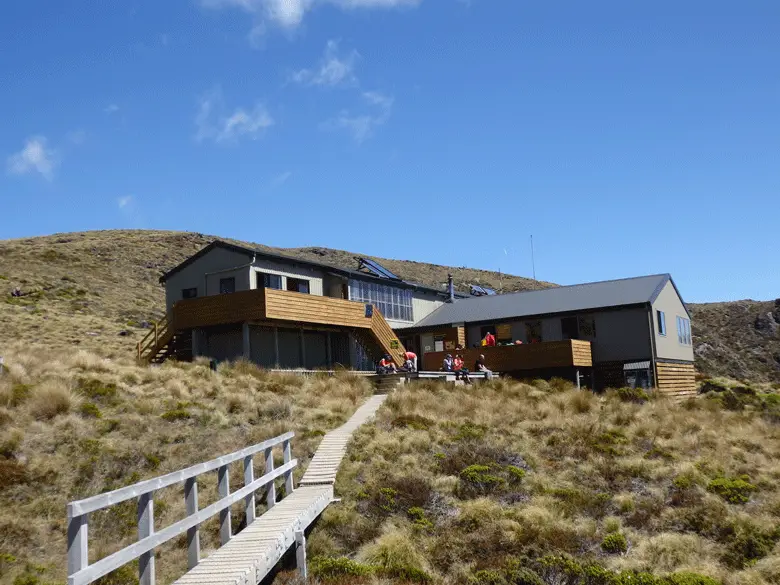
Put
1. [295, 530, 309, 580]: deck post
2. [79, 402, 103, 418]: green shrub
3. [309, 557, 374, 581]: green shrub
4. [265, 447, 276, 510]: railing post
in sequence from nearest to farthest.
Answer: [295, 530, 309, 580]: deck post → [309, 557, 374, 581]: green shrub → [265, 447, 276, 510]: railing post → [79, 402, 103, 418]: green shrub

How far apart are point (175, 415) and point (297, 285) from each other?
1602 centimetres

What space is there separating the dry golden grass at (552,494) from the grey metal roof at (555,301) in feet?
43.7

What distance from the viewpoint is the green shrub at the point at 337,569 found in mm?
13266

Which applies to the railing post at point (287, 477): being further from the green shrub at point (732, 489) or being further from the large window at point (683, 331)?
the large window at point (683, 331)

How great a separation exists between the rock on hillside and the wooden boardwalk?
55910 mm

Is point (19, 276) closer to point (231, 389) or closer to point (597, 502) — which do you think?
point (231, 389)

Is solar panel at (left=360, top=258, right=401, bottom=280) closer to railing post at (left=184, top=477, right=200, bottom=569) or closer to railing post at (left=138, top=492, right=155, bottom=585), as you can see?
railing post at (left=184, top=477, right=200, bottom=569)

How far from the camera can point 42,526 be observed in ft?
51.3

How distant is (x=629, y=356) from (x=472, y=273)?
3278 inches

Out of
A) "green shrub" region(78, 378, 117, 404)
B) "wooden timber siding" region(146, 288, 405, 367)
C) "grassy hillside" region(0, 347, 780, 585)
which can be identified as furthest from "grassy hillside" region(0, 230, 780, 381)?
"grassy hillside" region(0, 347, 780, 585)

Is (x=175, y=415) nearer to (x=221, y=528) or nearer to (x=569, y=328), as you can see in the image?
(x=221, y=528)

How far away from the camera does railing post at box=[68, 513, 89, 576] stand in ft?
24.2

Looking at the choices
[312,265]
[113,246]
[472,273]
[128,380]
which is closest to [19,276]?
[113,246]

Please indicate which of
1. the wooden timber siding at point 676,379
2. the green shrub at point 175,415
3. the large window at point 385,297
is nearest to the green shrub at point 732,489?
the green shrub at point 175,415
